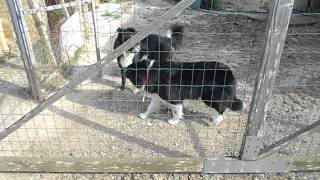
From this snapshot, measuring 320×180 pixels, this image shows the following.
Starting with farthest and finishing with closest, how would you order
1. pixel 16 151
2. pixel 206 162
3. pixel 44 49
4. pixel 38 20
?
pixel 44 49 → pixel 38 20 → pixel 16 151 → pixel 206 162

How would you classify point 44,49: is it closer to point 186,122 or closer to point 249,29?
point 186,122

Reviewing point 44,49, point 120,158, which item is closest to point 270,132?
point 120,158

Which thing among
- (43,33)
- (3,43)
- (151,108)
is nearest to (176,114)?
(151,108)

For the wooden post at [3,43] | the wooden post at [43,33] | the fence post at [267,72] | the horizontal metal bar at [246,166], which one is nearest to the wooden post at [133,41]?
the fence post at [267,72]

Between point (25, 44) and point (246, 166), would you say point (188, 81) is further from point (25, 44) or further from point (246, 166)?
point (25, 44)

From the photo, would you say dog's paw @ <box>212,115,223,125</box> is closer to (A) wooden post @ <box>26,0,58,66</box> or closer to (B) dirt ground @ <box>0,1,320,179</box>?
(B) dirt ground @ <box>0,1,320,179</box>

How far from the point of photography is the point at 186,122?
425 centimetres

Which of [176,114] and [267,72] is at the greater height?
[267,72]

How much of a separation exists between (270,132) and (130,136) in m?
1.61

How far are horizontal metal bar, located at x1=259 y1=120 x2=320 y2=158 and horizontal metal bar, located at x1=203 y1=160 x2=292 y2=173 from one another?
135 mm

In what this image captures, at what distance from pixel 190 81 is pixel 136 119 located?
0.89 meters

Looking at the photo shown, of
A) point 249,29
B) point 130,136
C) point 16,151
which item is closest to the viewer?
point 16,151

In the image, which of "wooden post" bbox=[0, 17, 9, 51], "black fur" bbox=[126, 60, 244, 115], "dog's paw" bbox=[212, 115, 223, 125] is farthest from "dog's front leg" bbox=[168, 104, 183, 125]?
"wooden post" bbox=[0, 17, 9, 51]

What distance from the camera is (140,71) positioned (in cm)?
398
